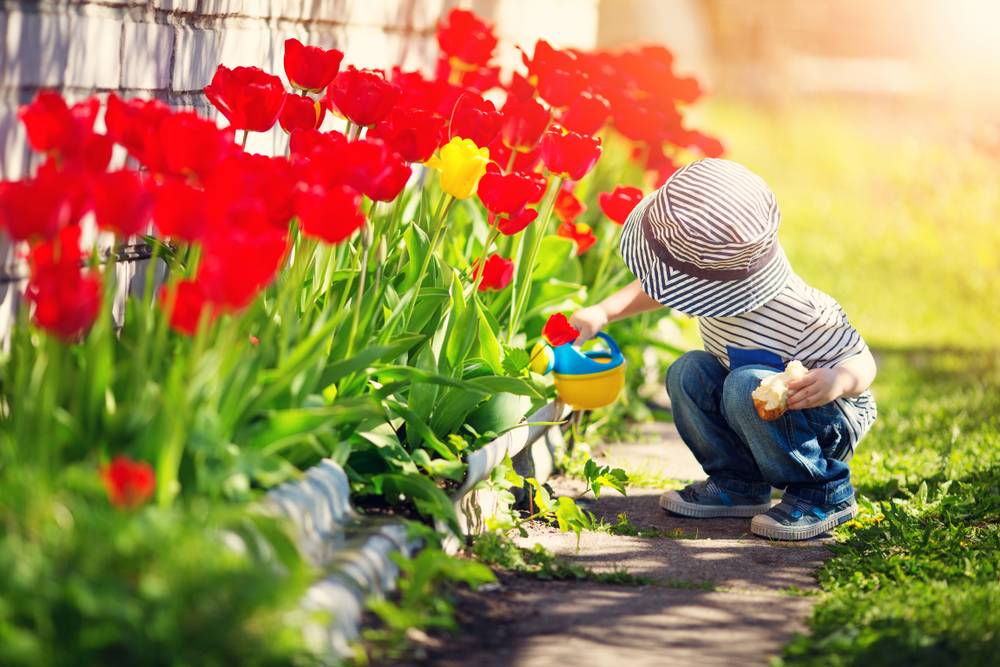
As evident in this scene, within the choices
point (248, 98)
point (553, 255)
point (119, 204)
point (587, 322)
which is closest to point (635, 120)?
point (553, 255)

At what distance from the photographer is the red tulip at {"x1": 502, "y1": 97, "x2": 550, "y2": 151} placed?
3992 mm

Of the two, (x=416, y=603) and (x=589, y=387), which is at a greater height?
(x=589, y=387)

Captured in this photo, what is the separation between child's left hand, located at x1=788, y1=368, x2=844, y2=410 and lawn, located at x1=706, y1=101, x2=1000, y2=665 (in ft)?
1.40

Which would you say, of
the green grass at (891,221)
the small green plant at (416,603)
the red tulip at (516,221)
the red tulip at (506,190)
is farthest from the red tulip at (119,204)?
the green grass at (891,221)

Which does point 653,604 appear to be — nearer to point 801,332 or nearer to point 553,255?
point 801,332

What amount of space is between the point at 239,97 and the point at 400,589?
1176 mm

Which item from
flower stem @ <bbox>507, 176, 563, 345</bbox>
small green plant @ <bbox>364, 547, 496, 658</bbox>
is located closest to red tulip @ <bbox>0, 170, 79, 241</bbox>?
small green plant @ <bbox>364, 547, 496, 658</bbox>

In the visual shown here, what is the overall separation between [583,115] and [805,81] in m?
18.3

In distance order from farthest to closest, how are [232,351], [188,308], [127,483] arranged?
1. [232,351]
2. [188,308]
3. [127,483]

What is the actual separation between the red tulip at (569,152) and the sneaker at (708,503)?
102cm

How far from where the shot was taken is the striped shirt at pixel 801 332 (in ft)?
12.3

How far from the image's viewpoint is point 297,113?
3256 mm

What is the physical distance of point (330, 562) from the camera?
9.07 ft

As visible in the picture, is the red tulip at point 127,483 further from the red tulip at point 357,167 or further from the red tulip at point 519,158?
the red tulip at point 519,158
